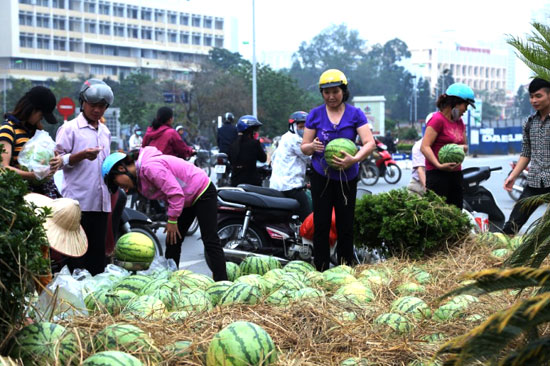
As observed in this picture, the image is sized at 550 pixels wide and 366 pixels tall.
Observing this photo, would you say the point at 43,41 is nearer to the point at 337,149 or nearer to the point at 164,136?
the point at 164,136

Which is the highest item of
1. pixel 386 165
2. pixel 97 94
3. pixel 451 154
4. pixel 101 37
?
pixel 101 37

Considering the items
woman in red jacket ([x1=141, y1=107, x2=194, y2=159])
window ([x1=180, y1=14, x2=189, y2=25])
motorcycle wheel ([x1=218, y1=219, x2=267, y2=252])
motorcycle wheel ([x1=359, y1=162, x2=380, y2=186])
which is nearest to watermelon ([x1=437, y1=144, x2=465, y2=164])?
motorcycle wheel ([x1=218, y1=219, x2=267, y2=252])

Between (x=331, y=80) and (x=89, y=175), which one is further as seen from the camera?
(x=331, y=80)

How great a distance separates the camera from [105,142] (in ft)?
23.0

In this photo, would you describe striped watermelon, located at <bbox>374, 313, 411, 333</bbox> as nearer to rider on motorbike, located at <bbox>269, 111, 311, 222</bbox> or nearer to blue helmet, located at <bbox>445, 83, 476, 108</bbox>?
blue helmet, located at <bbox>445, 83, 476, 108</bbox>

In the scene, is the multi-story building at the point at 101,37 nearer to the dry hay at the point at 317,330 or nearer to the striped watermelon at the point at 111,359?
the dry hay at the point at 317,330

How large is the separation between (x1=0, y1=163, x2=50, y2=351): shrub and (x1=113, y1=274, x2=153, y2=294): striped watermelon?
1.80 m

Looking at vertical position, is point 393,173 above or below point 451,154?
below

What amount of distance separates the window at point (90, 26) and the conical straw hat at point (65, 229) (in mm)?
123141

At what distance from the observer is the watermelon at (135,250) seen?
22.2ft

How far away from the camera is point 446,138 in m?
8.12

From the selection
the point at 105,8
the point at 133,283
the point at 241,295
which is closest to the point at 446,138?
the point at 133,283

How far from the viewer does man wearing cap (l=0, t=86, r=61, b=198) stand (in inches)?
252

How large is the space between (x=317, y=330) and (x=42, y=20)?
12086cm
